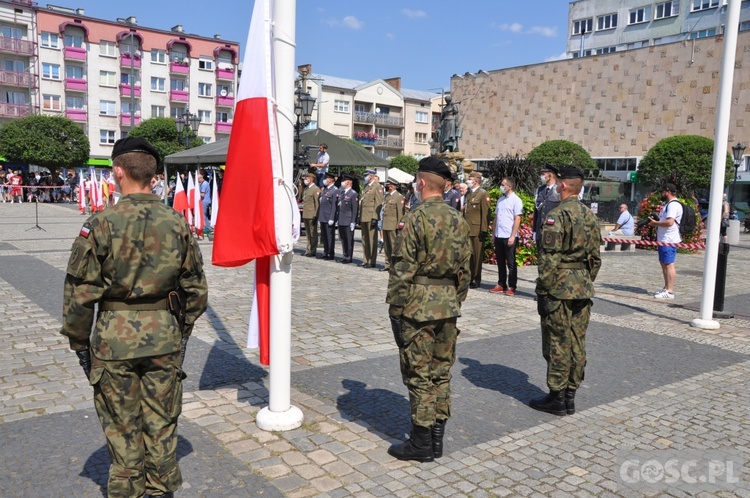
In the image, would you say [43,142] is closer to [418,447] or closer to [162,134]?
[162,134]

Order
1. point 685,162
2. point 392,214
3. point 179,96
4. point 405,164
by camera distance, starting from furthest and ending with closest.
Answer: point 405,164
point 179,96
point 685,162
point 392,214

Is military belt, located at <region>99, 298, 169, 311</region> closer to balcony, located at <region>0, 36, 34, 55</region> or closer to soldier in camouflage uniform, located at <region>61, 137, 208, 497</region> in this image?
soldier in camouflage uniform, located at <region>61, 137, 208, 497</region>

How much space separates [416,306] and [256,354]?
10.2 ft

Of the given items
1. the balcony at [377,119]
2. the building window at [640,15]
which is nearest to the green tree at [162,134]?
the balcony at [377,119]

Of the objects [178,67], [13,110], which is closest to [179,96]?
[178,67]

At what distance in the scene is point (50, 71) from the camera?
192ft

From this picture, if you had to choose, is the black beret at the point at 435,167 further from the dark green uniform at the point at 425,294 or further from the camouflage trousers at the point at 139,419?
the camouflage trousers at the point at 139,419

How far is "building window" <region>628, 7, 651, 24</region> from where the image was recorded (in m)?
60.5

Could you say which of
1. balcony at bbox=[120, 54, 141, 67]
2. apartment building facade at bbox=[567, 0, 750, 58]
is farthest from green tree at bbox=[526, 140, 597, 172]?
balcony at bbox=[120, 54, 141, 67]

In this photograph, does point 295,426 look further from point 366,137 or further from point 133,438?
point 366,137

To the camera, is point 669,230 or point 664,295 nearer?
point 669,230

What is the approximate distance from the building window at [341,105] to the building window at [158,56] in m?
21.1

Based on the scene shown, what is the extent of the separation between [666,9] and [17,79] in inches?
2393

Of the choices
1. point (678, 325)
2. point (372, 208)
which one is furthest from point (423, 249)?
point (372, 208)
